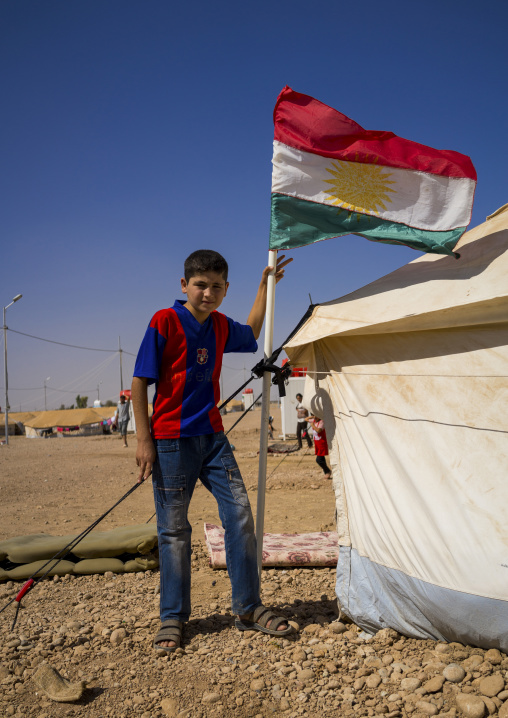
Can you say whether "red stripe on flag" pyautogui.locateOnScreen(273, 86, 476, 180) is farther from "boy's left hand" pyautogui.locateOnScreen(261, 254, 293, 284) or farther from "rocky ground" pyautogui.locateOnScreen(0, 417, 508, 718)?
"rocky ground" pyautogui.locateOnScreen(0, 417, 508, 718)

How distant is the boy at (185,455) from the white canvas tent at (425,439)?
53 centimetres

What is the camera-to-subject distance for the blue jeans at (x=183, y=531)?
2744mm

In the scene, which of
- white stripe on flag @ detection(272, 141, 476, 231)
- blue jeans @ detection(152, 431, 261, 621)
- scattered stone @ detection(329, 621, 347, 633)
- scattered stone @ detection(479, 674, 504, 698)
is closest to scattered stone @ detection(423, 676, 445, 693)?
scattered stone @ detection(479, 674, 504, 698)

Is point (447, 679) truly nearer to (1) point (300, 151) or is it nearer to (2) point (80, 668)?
(2) point (80, 668)

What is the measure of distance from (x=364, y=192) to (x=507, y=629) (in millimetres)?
2239

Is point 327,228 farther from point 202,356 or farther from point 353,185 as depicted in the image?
point 202,356

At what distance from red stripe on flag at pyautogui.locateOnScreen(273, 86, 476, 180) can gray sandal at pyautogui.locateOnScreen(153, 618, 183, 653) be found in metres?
2.58

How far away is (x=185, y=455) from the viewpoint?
9.08ft

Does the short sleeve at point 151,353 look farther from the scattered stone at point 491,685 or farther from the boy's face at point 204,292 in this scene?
the scattered stone at point 491,685

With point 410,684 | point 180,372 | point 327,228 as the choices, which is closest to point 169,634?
point 410,684

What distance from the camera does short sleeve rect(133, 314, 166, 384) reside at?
269 cm

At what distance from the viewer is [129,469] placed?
39.8 feet

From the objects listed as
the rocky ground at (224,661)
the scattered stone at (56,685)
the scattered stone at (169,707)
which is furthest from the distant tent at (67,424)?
the scattered stone at (169,707)

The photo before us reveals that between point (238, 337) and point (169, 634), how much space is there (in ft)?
5.09
